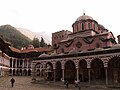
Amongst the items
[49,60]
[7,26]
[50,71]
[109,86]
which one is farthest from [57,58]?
[7,26]

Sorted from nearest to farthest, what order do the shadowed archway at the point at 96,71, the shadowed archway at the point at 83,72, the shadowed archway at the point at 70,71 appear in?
1. the shadowed archway at the point at 96,71
2. the shadowed archway at the point at 83,72
3. the shadowed archway at the point at 70,71

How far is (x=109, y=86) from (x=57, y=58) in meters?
11.3

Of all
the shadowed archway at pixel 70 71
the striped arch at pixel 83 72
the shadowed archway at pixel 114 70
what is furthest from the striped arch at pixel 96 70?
the shadowed archway at pixel 70 71

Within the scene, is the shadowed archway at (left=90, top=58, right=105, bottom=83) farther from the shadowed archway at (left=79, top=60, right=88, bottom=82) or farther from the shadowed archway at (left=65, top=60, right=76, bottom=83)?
the shadowed archway at (left=65, top=60, right=76, bottom=83)

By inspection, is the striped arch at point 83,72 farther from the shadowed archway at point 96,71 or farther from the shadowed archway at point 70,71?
the shadowed archway at point 70,71

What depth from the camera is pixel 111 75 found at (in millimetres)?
30234

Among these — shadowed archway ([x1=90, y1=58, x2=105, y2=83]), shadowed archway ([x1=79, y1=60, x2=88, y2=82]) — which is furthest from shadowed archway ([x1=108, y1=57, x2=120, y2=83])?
shadowed archway ([x1=79, y1=60, x2=88, y2=82])

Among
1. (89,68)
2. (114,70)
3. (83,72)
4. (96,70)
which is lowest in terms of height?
(83,72)

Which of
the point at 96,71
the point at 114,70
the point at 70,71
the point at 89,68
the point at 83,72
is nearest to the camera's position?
the point at 89,68

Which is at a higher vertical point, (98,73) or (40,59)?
(40,59)

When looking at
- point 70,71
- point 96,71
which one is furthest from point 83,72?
point 70,71

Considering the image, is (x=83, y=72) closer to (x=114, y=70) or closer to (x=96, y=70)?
(x=96, y=70)

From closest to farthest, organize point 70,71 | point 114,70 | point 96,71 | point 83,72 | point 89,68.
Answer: point 89,68
point 114,70
point 96,71
point 83,72
point 70,71

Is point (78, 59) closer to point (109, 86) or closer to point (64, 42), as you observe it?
point (109, 86)
